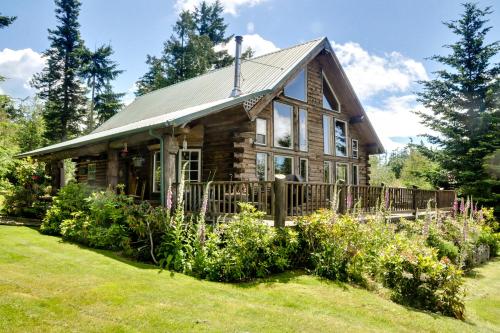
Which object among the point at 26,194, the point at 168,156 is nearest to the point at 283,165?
the point at 168,156

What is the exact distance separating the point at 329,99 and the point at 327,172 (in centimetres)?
380

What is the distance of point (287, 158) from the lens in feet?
49.9

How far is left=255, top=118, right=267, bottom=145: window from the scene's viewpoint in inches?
556

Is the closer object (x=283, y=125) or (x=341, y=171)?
(x=283, y=125)

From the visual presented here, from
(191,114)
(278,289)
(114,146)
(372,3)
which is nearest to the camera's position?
(278,289)

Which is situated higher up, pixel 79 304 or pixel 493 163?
pixel 493 163

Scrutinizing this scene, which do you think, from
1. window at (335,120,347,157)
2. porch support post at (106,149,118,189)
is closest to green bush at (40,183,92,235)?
porch support post at (106,149,118,189)

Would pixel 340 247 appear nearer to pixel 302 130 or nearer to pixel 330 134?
pixel 302 130

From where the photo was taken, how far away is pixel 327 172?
17219 millimetres

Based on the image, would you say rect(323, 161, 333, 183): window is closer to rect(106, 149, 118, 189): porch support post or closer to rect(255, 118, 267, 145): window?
rect(255, 118, 267, 145): window

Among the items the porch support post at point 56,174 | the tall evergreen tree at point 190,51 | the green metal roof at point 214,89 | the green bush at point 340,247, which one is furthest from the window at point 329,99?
the tall evergreen tree at point 190,51

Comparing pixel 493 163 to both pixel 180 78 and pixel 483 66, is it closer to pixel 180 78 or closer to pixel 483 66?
pixel 483 66

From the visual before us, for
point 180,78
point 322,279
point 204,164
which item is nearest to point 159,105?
point 204,164

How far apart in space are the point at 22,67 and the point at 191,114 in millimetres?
86299
